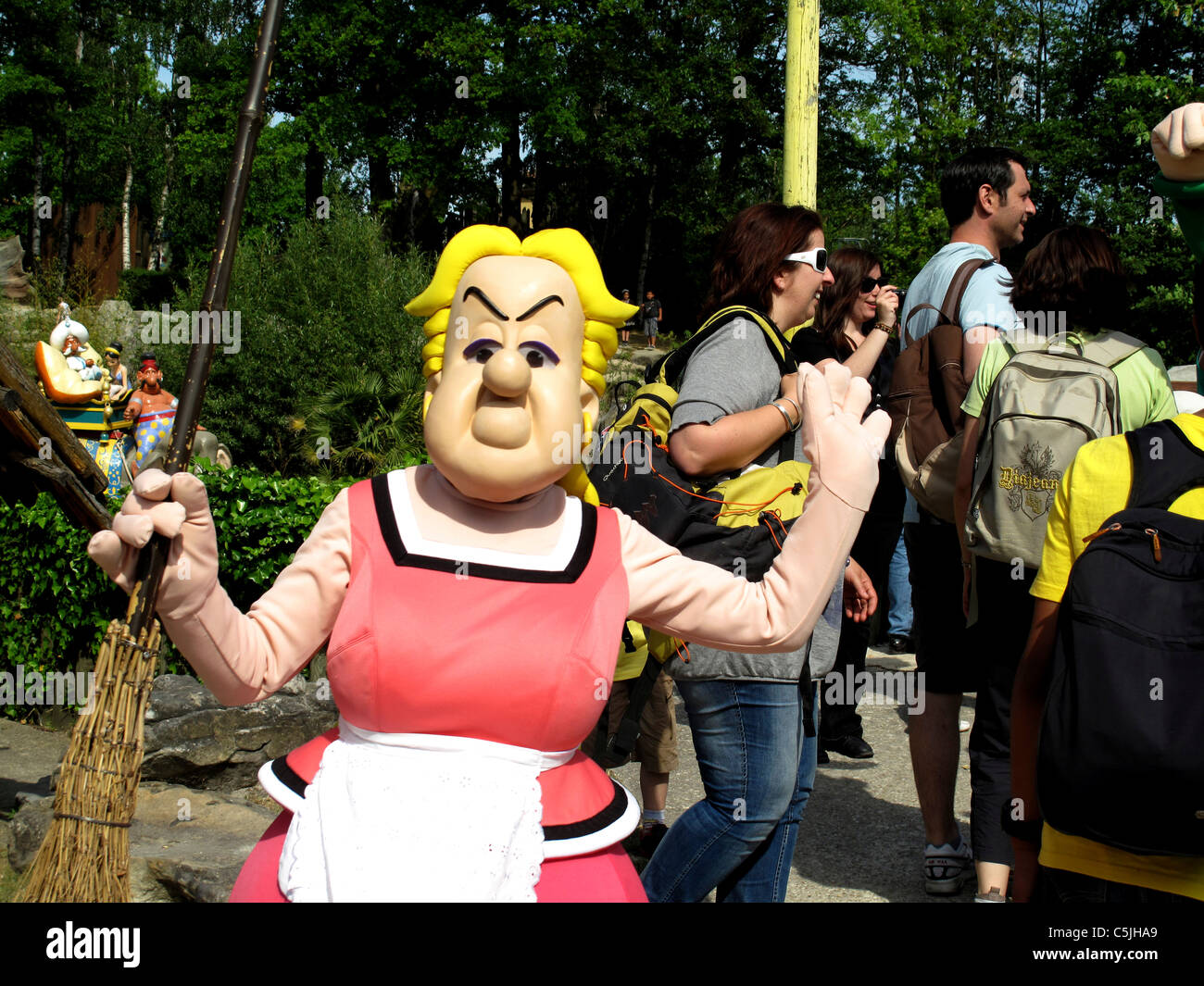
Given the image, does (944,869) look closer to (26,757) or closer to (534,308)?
(534,308)

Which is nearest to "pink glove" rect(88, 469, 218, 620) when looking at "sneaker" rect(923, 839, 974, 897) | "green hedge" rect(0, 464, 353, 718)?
"sneaker" rect(923, 839, 974, 897)

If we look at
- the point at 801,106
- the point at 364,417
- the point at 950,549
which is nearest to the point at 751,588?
the point at 950,549

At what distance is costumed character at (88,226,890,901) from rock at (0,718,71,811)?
3.53m

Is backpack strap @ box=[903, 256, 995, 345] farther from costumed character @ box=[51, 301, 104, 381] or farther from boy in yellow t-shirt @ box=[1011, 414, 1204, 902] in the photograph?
costumed character @ box=[51, 301, 104, 381]

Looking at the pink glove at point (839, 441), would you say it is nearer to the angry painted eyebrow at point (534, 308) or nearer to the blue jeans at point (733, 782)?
the angry painted eyebrow at point (534, 308)

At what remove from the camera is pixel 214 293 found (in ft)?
6.16

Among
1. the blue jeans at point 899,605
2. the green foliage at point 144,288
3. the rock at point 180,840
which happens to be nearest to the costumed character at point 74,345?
the rock at point 180,840

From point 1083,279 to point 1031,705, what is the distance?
1.38 metres

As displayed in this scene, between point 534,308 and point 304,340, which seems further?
point 304,340

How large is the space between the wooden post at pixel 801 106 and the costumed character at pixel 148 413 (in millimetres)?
7422

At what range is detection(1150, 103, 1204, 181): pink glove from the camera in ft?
6.20

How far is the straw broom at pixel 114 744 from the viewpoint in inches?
76.0

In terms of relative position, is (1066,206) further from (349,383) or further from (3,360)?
(3,360)

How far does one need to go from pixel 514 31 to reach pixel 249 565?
21170 millimetres
